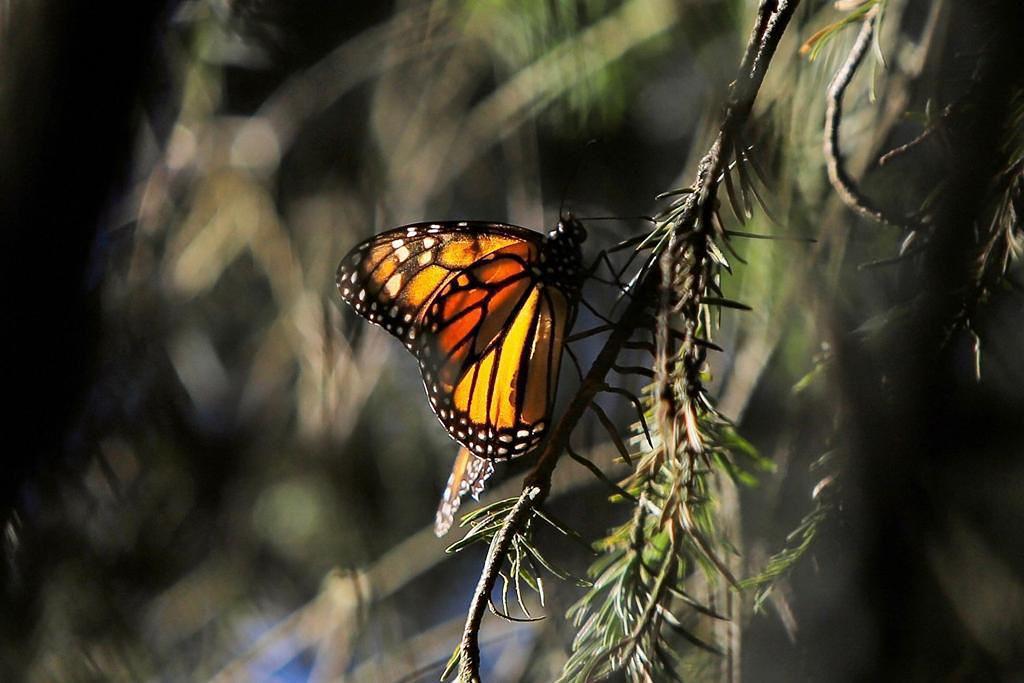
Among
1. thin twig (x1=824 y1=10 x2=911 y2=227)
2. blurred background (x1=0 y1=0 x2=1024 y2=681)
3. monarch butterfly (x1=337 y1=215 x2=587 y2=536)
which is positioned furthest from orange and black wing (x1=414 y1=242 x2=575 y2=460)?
thin twig (x1=824 y1=10 x2=911 y2=227)

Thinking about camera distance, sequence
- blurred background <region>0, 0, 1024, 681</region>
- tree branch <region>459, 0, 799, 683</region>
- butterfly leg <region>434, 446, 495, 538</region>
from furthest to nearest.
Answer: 1. butterfly leg <region>434, 446, 495, 538</region>
2. blurred background <region>0, 0, 1024, 681</region>
3. tree branch <region>459, 0, 799, 683</region>

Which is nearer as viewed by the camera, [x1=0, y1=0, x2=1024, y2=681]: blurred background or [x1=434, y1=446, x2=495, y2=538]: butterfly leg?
[x1=0, y1=0, x2=1024, y2=681]: blurred background

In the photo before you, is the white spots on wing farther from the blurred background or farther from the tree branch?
the tree branch

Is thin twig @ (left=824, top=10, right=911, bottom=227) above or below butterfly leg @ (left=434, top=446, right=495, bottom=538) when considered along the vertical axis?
above

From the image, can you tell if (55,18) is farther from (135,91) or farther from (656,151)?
(656,151)

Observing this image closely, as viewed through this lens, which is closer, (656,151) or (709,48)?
(709,48)

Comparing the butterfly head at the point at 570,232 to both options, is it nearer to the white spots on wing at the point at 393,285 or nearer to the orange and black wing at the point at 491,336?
the orange and black wing at the point at 491,336

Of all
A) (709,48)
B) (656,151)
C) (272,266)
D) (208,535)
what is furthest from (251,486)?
(709,48)
